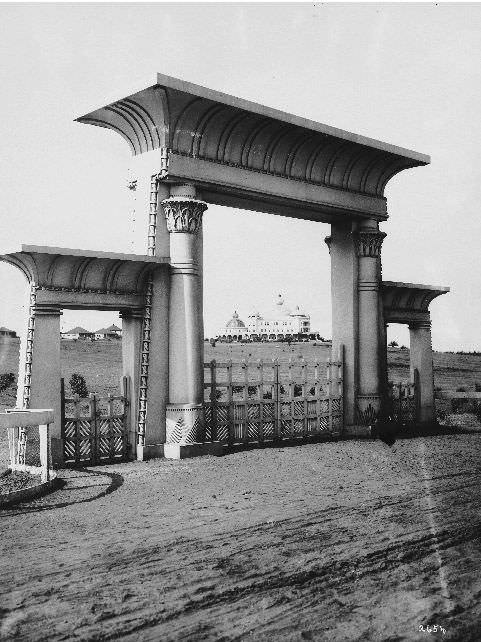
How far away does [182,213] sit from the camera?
11227 mm

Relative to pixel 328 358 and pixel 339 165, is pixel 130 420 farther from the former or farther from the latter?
pixel 339 165

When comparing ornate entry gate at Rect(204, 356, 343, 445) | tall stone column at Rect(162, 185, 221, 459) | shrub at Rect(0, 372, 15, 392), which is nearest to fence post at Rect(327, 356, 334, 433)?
ornate entry gate at Rect(204, 356, 343, 445)

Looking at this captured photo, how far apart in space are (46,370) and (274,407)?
4529 millimetres

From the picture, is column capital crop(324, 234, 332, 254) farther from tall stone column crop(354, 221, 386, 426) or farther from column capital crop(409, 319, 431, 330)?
column capital crop(409, 319, 431, 330)

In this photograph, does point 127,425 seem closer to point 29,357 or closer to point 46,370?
point 46,370

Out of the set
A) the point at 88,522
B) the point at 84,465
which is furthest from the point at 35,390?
the point at 88,522

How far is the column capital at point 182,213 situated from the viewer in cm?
1117

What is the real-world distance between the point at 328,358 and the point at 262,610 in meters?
9.94

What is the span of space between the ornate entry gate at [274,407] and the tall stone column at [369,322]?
426mm

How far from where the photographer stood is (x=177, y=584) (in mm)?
5168

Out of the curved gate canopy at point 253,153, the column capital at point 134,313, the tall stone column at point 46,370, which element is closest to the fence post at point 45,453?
the tall stone column at point 46,370

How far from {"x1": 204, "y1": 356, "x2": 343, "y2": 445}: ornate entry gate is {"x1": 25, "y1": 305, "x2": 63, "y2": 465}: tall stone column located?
2.60 metres

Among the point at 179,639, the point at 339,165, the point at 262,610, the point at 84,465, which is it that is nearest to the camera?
the point at 179,639

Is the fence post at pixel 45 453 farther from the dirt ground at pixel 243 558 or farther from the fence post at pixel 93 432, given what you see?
the fence post at pixel 93 432
